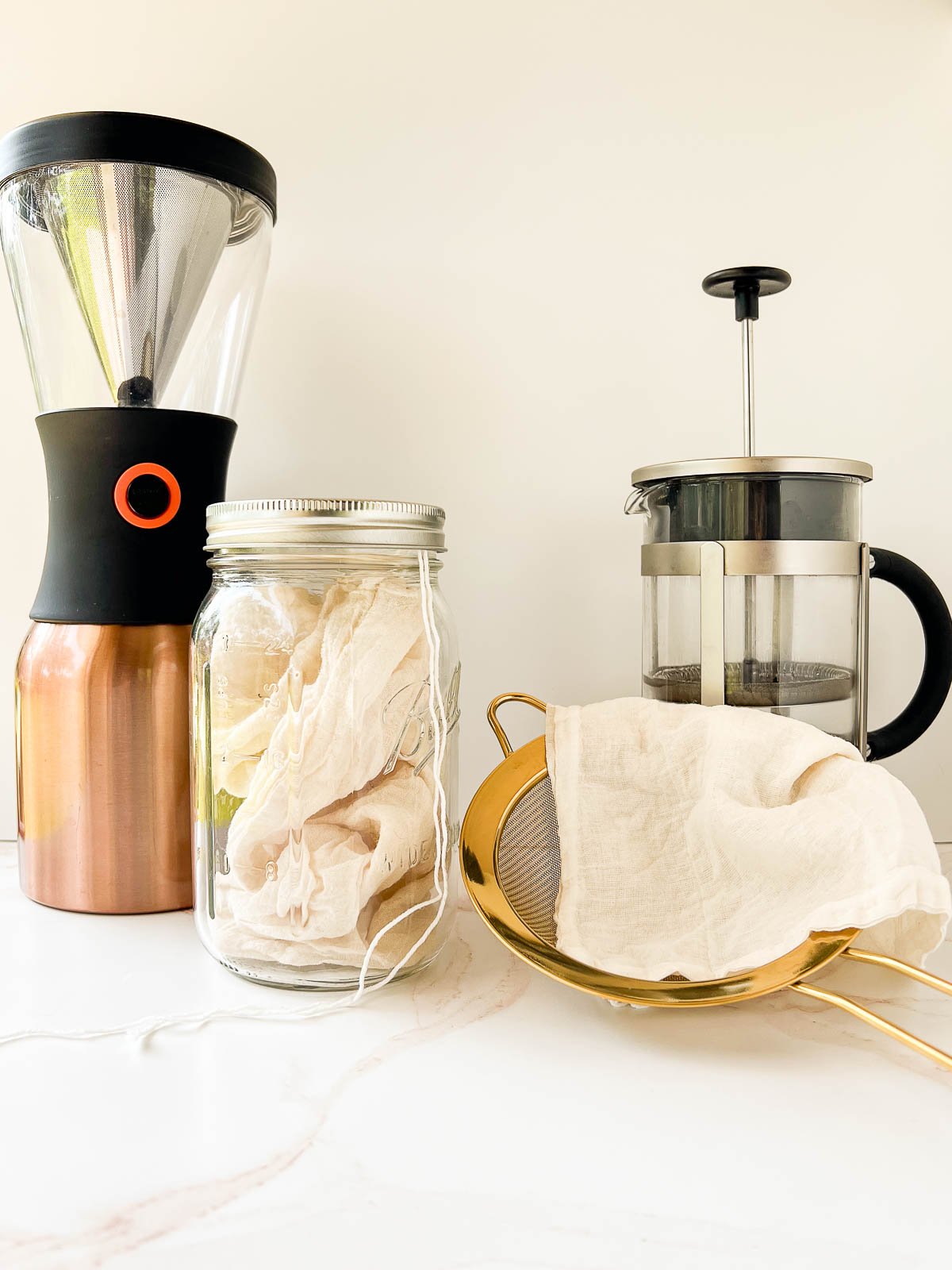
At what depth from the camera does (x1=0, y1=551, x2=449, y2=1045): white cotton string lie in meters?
0.45

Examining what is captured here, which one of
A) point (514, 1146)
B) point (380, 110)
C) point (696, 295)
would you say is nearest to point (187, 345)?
point (380, 110)

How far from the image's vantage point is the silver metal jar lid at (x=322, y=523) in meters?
0.48

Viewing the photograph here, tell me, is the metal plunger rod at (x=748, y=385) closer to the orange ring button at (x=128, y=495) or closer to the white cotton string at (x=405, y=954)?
the white cotton string at (x=405, y=954)

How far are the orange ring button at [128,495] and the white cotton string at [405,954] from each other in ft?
0.58

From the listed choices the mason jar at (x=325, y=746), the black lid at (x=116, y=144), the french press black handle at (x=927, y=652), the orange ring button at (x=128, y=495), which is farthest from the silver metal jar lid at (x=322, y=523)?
the french press black handle at (x=927, y=652)

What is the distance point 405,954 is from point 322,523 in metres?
0.22

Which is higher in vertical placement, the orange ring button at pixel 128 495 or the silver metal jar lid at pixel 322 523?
the orange ring button at pixel 128 495

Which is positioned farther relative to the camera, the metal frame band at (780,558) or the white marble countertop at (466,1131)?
the metal frame band at (780,558)

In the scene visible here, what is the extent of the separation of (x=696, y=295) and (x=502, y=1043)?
1.84 feet

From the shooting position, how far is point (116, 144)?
53cm

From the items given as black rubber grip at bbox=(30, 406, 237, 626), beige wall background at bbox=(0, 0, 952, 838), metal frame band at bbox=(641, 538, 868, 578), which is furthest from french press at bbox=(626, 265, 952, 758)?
black rubber grip at bbox=(30, 406, 237, 626)

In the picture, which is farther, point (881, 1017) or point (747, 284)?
point (747, 284)

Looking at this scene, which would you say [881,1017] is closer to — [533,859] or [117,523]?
[533,859]

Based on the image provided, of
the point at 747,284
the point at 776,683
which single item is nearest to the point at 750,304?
the point at 747,284
